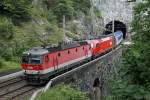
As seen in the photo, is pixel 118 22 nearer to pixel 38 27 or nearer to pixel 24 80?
pixel 38 27

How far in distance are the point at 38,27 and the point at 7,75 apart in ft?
67.0

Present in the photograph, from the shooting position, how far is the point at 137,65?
1096cm

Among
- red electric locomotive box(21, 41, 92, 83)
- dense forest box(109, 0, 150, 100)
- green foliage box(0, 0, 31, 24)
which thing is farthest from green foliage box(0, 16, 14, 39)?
dense forest box(109, 0, 150, 100)

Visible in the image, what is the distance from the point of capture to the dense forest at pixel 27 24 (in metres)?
45.8

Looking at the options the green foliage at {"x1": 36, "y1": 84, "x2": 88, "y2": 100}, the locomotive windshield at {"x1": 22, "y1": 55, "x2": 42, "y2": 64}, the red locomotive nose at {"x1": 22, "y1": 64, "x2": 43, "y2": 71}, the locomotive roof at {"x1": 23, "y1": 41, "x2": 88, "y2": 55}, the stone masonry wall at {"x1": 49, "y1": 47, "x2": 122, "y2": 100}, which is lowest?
the stone masonry wall at {"x1": 49, "y1": 47, "x2": 122, "y2": 100}

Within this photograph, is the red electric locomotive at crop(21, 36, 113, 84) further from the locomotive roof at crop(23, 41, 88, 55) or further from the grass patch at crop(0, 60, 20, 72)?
the grass patch at crop(0, 60, 20, 72)

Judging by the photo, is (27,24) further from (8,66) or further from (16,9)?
(8,66)

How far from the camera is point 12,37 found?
159 ft

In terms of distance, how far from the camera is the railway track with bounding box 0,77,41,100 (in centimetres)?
2761

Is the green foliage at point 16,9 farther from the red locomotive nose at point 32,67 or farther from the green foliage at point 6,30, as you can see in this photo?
the red locomotive nose at point 32,67

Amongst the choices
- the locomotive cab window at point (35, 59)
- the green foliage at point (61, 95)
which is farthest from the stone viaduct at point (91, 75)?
the locomotive cab window at point (35, 59)

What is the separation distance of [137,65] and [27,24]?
45395mm

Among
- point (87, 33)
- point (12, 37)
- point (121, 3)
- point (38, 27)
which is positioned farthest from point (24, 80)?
point (121, 3)

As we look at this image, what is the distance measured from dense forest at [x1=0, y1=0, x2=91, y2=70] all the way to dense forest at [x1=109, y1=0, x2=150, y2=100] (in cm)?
2975
